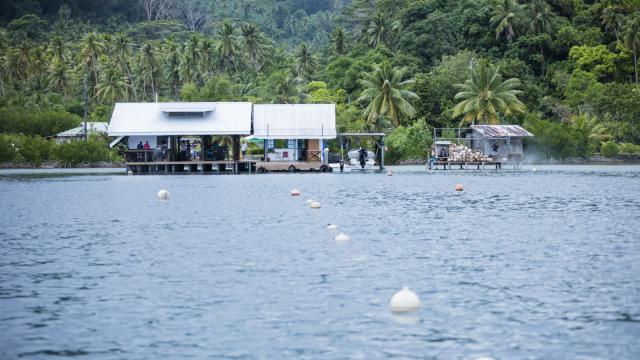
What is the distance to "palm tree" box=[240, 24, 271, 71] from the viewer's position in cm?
14488

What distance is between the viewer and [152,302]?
1614 cm

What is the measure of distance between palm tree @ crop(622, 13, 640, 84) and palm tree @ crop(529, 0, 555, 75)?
10.8 metres

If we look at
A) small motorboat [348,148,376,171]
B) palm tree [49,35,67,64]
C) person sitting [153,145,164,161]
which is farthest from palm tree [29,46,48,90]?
person sitting [153,145,164,161]

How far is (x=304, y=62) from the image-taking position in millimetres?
135000

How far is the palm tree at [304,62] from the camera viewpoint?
134 meters

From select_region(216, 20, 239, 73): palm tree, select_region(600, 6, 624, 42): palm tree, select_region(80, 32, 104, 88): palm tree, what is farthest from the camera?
select_region(80, 32, 104, 88): palm tree

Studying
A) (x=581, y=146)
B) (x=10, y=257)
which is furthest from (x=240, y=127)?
(x=10, y=257)

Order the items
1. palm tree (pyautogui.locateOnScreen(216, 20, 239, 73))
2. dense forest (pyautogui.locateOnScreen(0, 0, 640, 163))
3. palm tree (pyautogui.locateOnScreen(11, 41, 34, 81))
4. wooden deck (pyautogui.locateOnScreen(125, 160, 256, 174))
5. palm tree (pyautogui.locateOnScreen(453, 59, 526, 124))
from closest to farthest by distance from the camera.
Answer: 1. wooden deck (pyautogui.locateOnScreen(125, 160, 256, 174))
2. palm tree (pyautogui.locateOnScreen(453, 59, 526, 124))
3. dense forest (pyautogui.locateOnScreen(0, 0, 640, 163))
4. palm tree (pyautogui.locateOnScreen(216, 20, 239, 73))
5. palm tree (pyautogui.locateOnScreen(11, 41, 34, 81))

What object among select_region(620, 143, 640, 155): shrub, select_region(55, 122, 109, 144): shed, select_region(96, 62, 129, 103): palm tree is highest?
select_region(96, 62, 129, 103): palm tree

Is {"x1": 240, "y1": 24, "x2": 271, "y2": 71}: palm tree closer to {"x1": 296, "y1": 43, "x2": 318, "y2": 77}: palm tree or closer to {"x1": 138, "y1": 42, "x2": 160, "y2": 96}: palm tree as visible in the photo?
{"x1": 296, "y1": 43, "x2": 318, "y2": 77}: palm tree

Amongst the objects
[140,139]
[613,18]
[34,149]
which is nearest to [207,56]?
[34,149]

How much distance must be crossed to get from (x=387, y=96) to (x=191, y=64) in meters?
45.0

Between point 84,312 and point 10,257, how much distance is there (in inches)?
319

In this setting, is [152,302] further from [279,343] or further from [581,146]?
[581,146]
